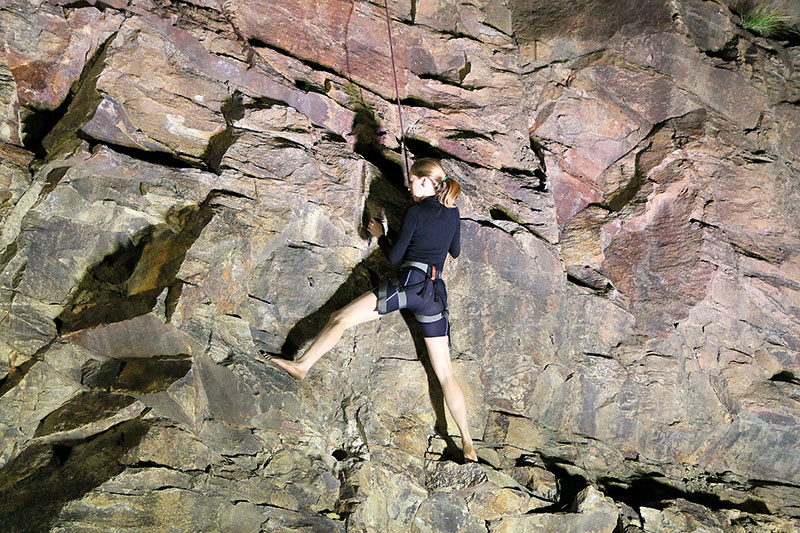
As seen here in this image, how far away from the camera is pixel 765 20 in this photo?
7.33 metres

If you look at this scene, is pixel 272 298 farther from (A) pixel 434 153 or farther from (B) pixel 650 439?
(B) pixel 650 439

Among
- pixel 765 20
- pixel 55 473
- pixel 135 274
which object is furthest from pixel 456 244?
pixel 765 20

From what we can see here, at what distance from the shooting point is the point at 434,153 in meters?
5.93

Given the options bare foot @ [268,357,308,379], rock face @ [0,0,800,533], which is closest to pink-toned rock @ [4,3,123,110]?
rock face @ [0,0,800,533]

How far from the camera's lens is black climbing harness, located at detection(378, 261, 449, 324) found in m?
4.43

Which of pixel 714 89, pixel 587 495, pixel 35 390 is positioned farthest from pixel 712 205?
pixel 35 390

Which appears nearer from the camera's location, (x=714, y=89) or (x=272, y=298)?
(x=272, y=298)

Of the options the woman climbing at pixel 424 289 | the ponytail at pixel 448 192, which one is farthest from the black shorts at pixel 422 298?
the ponytail at pixel 448 192

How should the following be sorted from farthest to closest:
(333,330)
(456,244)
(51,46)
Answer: (51,46) → (456,244) → (333,330)

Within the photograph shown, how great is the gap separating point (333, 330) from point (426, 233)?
107 cm

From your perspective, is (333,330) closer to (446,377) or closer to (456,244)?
(446,377)

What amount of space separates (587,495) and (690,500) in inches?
52.8

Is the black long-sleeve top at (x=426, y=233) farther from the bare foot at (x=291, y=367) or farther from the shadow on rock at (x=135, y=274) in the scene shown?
the shadow on rock at (x=135, y=274)

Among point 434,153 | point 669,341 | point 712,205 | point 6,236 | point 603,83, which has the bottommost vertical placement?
point 6,236
